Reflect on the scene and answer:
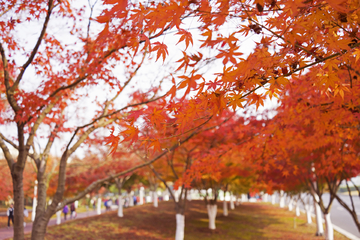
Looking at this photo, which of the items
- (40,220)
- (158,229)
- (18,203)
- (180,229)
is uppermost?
(18,203)

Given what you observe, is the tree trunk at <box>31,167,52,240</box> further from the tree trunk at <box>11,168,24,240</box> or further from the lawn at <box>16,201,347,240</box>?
the lawn at <box>16,201,347,240</box>

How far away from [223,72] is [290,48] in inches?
30.1

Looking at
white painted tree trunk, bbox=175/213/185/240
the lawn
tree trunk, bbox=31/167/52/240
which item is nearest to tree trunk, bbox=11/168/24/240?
tree trunk, bbox=31/167/52/240

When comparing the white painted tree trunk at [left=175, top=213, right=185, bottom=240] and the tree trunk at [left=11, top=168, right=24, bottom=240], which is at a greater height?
the tree trunk at [left=11, top=168, right=24, bottom=240]

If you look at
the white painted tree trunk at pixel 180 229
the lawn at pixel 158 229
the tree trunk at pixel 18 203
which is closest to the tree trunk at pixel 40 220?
the tree trunk at pixel 18 203

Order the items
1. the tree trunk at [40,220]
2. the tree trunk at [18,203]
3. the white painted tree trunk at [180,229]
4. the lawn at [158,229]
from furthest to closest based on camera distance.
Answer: the lawn at [158,229], the white painted tree trunk at [180,229], the tree trunk at [40,220], the tree trunk at [18,203]

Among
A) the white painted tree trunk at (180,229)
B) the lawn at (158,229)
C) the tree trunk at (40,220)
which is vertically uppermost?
the tree trunk at (40,220)

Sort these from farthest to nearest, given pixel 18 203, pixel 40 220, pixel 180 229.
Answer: pixel 180 229
pixel 40 220
pixel 18 203

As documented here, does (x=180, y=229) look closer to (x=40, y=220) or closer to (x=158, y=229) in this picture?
(x=158, y=229)

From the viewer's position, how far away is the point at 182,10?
183 centimetres

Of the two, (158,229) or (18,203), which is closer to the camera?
(18,203)

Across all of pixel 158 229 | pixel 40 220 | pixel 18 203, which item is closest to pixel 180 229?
pixel 158 229

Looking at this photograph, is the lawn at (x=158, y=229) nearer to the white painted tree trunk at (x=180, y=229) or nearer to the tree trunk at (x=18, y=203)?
the white painted tree trunk at (x=180, y=229)

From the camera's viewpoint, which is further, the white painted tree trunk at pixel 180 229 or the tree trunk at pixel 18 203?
the white painted tree trunk at pixel 180 229
